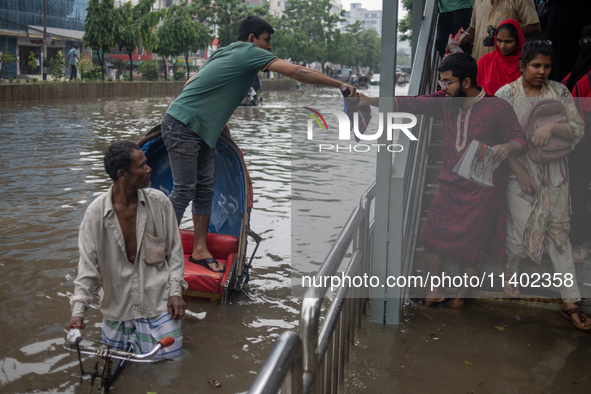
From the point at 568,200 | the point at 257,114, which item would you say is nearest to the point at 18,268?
the point at 568,200

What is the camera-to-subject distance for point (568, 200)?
3730 millimetres

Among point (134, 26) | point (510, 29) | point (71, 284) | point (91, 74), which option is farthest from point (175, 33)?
point (510, 29)

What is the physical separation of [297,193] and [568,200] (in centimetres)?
441

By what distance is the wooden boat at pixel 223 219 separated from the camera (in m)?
4.12

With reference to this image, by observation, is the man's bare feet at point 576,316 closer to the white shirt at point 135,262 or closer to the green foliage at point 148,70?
the white shirt at point 135,262

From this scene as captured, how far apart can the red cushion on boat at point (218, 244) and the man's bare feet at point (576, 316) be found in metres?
2.39

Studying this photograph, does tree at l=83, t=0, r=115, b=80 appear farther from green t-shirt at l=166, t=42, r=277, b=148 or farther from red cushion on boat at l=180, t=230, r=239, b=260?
green t-shirt at l=166, t=42, r=277, b=148

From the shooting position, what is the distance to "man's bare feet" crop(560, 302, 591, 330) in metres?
3.68

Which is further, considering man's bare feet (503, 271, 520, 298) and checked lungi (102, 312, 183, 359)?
man's bare feet (503, 271, 520, 298)

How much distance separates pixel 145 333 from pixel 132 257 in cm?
42

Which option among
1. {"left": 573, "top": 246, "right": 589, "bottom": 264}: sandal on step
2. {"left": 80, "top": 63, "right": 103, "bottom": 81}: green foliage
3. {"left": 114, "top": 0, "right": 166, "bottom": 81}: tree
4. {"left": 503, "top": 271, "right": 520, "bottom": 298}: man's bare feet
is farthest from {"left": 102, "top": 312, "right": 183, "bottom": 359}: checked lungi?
{"left": 114, "top": 0, "right": 166, "bottom": 81}: tree

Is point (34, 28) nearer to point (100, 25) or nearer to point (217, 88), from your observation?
point (100, 25)

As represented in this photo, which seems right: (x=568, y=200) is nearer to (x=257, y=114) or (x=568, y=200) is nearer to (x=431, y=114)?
(x=431, y=114)

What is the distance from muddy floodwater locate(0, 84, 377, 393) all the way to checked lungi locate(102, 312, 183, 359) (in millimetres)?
159
